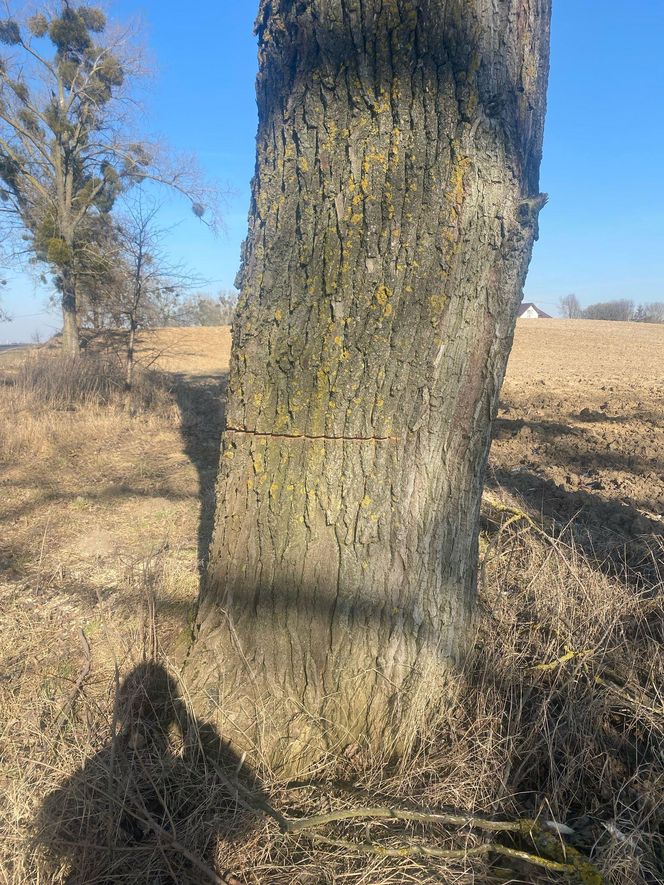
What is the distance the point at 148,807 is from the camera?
72.8 inches

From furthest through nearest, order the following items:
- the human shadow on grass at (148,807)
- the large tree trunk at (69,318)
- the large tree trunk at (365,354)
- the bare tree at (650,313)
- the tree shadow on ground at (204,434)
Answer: the bare tree at (650,313) < the large tree trunk at (69,318) < the tree shadow on ground at (204,434) < the large tree trunk at (365,354) < the human shadow on grass at (148,807)

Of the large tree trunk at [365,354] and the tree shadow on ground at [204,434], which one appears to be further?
the tree shadow on ground at [204,434]

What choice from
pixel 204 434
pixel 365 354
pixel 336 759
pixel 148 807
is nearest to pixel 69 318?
pixel 204 434

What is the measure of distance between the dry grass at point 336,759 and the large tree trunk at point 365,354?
0.17 meters

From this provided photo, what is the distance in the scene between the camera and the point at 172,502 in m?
4.91

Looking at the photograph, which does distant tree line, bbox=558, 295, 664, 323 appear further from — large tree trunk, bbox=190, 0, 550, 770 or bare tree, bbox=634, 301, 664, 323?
large tree trunk, bbox=190, 0, 550, 770

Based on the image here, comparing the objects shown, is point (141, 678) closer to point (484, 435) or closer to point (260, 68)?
point (484, 435)

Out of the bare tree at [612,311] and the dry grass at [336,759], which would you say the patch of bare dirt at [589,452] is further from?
the bare tree at [612,311]

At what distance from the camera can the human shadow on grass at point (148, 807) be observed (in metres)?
1.66

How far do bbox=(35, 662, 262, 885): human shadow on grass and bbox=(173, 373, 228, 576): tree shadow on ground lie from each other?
1.10 metres

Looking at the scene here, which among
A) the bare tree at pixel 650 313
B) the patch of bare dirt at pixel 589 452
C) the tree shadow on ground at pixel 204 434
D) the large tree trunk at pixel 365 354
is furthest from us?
the bare tree at pixel 650 313

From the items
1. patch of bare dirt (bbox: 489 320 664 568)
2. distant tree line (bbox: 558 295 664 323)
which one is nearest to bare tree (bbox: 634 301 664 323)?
distant tree line (bbox: 558 295 664 323)

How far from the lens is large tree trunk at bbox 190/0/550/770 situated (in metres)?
1.84

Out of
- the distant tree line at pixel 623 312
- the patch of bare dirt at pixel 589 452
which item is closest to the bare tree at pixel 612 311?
the distant tree line at pixel 623 312
